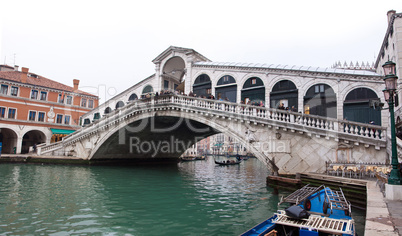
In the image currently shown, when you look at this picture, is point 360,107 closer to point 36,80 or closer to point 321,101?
point 321,101

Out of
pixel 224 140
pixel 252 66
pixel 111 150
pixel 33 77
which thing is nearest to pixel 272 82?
pixel 252 66

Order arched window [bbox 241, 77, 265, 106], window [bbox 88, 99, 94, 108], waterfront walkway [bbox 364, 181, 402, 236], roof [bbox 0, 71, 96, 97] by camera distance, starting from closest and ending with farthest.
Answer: waterfront walkway [bbox 364, 181, 402, 236]
arched window [bbox 241, 77, 265, 106]
roof [bbox 0, 71, 96, 97]
window [bbox 88, 99, 94, 108]

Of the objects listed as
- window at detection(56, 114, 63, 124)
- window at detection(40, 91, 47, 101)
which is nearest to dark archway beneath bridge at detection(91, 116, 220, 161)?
window at detection(56, 114, 63, 124)

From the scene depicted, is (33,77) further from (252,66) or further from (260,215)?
(260,215)

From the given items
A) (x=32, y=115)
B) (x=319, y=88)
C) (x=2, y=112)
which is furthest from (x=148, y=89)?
(x=2, y=112)

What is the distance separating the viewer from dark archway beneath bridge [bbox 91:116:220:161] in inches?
897

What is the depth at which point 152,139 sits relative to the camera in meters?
27.2

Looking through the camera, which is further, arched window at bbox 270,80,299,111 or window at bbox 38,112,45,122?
window at bbox 38,112,45,122

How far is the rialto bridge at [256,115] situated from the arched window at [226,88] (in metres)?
0.08

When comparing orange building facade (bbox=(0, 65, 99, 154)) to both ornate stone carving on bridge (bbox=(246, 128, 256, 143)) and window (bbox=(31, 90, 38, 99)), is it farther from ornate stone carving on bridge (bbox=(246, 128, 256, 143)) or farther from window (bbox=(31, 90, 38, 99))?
ornate stone carving on bridge (bbox=(246, 128, 256, 143))

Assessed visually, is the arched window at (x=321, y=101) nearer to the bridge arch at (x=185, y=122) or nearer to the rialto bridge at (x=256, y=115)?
the rialto bridge at (x=256, y=115)

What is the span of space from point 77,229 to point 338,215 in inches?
260

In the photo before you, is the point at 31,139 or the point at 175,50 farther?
the point at 31,139

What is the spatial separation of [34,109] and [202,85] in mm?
21664
